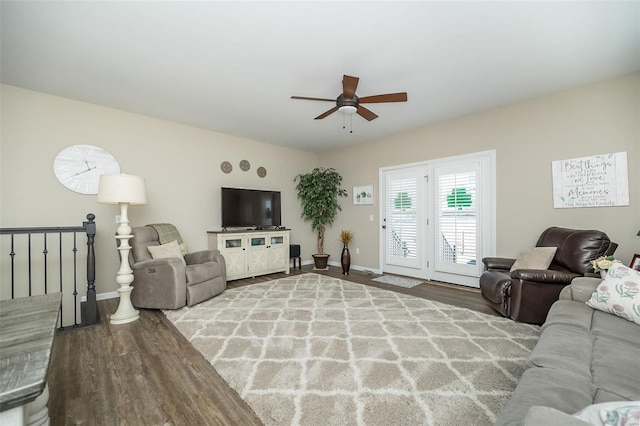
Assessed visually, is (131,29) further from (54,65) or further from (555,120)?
(555,120)

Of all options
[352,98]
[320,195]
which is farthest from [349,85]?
[320,195]

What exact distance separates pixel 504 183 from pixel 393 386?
329 cm

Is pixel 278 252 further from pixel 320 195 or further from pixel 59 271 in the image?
pixel 59 271

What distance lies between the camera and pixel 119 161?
12.5 feet

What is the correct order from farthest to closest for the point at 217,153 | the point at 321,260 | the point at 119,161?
the point at 321,260 < the point at 217,153 < the point at 119,161

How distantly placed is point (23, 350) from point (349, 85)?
2648 mm

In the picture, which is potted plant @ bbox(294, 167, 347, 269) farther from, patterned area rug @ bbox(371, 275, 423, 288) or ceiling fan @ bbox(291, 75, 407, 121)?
ceiling fan @ bbox(291, 75, 407, 121)

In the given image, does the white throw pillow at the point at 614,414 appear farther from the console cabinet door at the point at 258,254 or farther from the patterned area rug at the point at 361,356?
the console cabinet door at the point at 258,254

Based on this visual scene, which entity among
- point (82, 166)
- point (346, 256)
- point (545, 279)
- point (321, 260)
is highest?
point (82, 166)

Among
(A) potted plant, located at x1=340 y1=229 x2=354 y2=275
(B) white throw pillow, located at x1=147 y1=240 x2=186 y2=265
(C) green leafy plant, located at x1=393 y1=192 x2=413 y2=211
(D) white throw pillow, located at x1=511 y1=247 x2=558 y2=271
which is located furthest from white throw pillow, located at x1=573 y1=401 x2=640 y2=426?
(A) potted plant, located at x1=340 y1=229 x2=354 y2=275

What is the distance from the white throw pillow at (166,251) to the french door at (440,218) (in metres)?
3.50

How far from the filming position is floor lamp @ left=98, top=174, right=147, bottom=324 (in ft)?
9.13

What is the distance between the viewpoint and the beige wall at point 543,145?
9.32 feet

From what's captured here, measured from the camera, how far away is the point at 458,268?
4184mm
